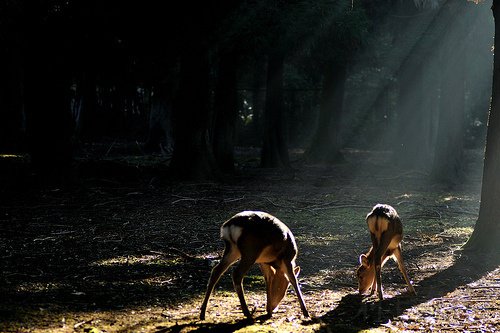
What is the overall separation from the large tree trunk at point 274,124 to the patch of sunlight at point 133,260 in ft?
38.5

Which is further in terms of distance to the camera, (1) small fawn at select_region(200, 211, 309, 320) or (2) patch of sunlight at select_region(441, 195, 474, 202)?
(2) patch of sunlight at select_region(441, 195, 474, 202)

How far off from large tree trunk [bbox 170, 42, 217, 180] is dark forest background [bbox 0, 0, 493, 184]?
23mm

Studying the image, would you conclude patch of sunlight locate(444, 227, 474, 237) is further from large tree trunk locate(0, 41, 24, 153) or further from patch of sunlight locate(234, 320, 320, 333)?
large tree trunk locate(0, 41, 24, 153)

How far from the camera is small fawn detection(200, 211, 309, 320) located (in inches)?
165

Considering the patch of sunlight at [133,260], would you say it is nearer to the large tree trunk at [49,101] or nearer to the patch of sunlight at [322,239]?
the patch of sunlight at [322,239]

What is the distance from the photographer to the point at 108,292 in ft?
16.7

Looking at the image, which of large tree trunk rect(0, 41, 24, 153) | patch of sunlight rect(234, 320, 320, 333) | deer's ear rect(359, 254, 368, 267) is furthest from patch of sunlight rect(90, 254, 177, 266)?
large tree trunk rect(0, 41, 24, 153)

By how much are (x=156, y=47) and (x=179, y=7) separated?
119 centimetres

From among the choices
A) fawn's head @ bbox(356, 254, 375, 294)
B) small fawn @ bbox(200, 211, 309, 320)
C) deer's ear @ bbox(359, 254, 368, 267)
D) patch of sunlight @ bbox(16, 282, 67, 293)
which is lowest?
patch of sunlight @ bbox(16, 282, 67, 293)

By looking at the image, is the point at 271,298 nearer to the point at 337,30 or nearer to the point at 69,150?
the point at 69,150

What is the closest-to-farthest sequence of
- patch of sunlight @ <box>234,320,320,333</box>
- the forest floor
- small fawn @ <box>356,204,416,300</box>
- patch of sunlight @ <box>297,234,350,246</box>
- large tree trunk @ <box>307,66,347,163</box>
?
1. patch of sunlight @ <box>234,320,320,333</box>
2. the forest floor
3. small fawn @ <box>356,204,416,300</box>
4. patch of sunlight @ <box>297,234,350,246</box>
5. large tree trunk @ <box>307,66,347,163</box>

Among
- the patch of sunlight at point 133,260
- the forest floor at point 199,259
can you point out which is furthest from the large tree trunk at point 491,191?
the patch of sunlight at point 133,260

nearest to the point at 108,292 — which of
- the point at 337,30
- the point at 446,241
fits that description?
the point at 446,241

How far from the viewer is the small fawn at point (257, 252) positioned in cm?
419
